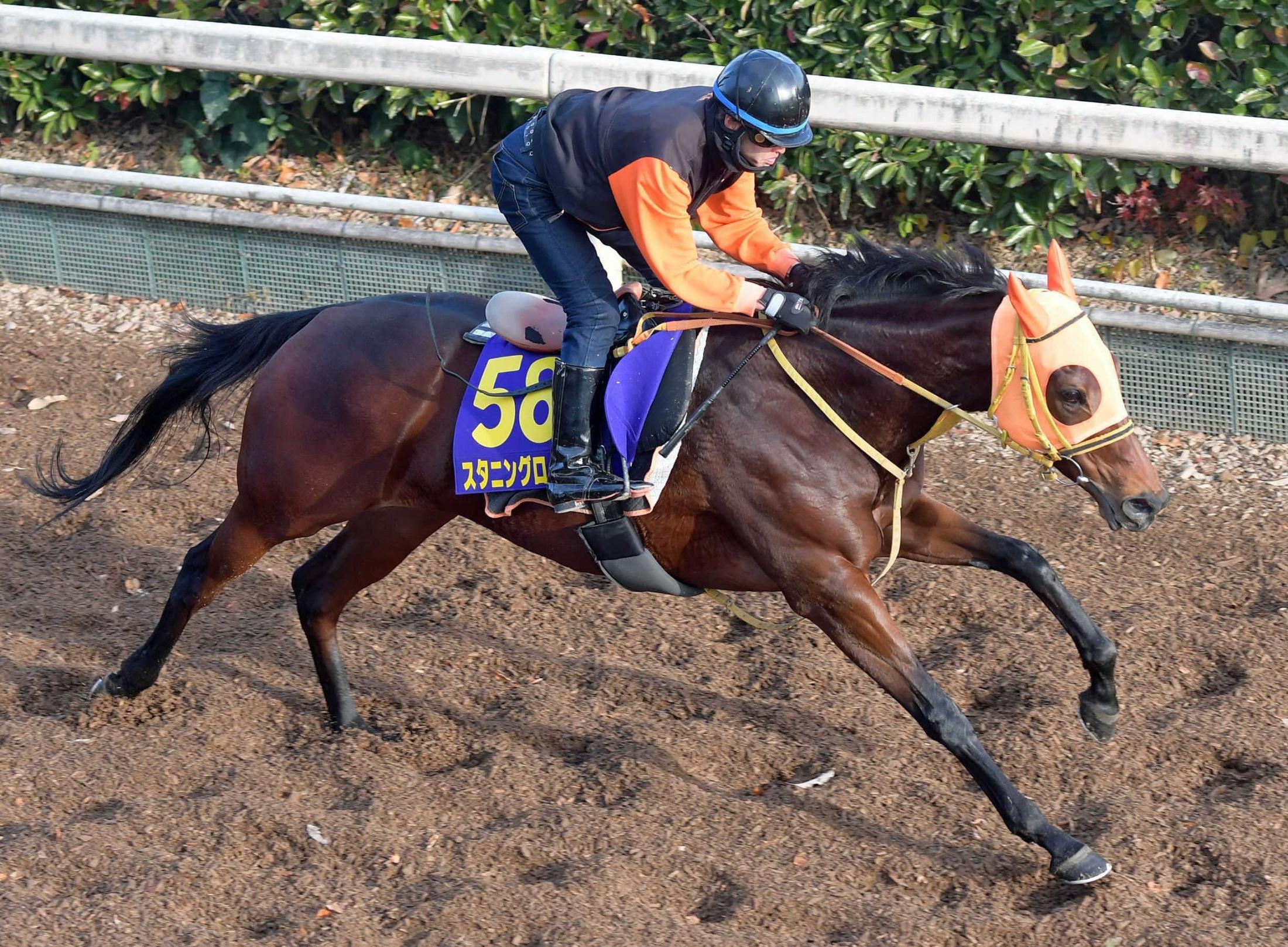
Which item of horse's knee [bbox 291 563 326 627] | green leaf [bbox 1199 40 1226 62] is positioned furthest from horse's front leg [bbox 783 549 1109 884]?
green leaf [bbox 1199 40 1226 62]

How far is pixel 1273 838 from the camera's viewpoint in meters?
4.30

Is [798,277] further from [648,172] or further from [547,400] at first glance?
[547,400]

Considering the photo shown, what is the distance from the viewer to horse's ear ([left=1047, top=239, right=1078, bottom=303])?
4.12m

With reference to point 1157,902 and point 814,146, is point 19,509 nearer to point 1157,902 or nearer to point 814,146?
point 814,146

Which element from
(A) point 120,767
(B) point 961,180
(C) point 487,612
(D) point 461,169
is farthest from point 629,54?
(A) point 120,767

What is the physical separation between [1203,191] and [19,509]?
19.1 feet

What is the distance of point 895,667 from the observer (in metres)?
4.35

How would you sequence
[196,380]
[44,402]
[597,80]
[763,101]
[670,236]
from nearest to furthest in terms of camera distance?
1. [763,101]
2. [670,236]
3. [196,380]
4. [597,80]
5. [44,402]

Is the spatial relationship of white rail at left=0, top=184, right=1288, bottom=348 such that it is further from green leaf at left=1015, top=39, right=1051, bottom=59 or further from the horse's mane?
the horse's mane

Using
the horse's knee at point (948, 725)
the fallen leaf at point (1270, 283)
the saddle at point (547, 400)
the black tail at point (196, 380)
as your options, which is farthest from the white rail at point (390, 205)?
the horse's knee at point (948, 725)

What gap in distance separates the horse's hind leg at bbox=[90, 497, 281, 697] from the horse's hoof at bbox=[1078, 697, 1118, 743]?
278 cm

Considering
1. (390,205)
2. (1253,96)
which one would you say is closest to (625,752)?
(390,205)

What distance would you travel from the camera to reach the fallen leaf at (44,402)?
7.54 metres

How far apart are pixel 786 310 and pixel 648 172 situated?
556 millimetres
